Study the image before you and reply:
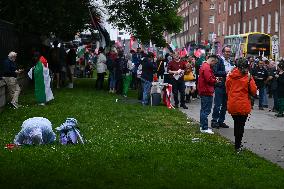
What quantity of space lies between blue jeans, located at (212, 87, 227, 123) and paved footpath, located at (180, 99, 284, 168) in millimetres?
388

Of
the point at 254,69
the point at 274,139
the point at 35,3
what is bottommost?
the point at 274,139

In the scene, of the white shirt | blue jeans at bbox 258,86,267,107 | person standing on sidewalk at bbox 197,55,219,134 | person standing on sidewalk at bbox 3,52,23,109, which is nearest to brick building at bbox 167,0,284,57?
blue jeans at bbox 258,86,267,107

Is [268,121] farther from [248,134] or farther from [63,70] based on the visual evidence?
[63,70]

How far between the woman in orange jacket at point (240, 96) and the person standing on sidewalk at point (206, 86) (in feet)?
7.04

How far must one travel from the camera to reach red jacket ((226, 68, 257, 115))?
11.0m

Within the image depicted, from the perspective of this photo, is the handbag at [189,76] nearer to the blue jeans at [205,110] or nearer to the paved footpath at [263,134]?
the paved footpath at [263,134]

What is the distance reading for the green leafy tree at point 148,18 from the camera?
28.2 meters

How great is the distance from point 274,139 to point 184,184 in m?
5.73

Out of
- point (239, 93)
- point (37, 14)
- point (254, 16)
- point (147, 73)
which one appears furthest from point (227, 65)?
point (254, 16)

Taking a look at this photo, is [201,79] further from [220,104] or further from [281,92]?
[281,92]

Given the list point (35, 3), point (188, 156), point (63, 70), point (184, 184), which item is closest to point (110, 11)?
point (63, 70)

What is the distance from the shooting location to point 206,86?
13.6 metres

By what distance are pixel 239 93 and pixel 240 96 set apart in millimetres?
61

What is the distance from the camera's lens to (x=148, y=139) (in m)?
12.1
